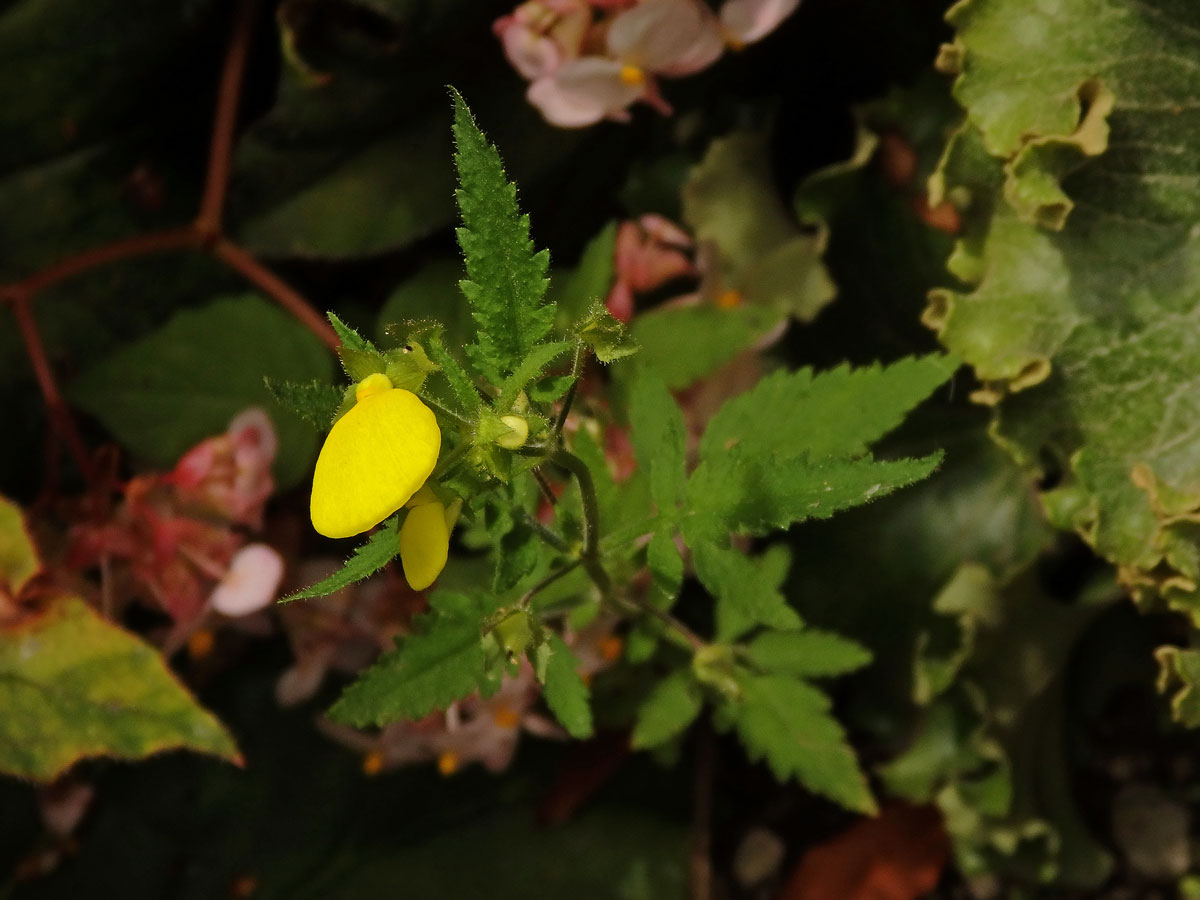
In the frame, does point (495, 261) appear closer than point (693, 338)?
Yes

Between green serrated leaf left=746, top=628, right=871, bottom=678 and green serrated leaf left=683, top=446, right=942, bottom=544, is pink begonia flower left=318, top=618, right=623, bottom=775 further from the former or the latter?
green serrated leaf left=683, top=446, right=942, bottom=544

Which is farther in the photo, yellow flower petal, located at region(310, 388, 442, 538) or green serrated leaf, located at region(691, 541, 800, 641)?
green serrated leaf, located at region(691, 541, 800, 641)

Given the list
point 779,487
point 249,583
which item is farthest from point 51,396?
point 779,487

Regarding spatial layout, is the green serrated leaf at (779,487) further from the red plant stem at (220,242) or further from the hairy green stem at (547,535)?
the red plant stem at (220,242)

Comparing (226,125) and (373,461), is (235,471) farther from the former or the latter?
(373,461)

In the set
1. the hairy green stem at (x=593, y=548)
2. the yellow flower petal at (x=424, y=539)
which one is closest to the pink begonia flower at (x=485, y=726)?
the hairy green stem at (x=593, y=548)

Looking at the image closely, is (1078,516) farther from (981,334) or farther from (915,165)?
(915,165)

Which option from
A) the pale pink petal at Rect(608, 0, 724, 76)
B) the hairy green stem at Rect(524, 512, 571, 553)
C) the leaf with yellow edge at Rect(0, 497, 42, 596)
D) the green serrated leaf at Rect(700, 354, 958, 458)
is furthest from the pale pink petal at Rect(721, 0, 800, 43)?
the leaf with yellow edge at Rect(0, 497, 42, 596)

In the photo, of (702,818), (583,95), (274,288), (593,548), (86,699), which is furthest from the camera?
(702,818)
